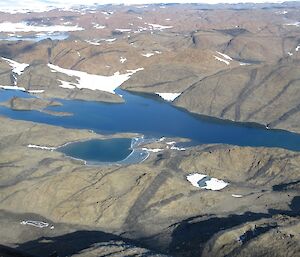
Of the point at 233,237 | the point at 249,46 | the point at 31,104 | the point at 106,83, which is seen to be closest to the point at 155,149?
the point at 233,237

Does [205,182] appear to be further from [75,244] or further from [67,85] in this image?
[67,85]

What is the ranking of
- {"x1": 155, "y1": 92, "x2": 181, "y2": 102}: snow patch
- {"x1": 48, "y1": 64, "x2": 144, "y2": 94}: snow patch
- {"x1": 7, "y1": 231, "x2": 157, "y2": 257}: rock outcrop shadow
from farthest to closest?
1. {"x1": 48, "y1": 64, "x2": 144, "y2": 94}: snow patch
2. {"x1": 155, "y1": 92, "x2": 181, "y2": 102}: snow patch
3. {"x1": 7, "y1": 231, "x2": 157, "y2": 257}: rock outcrop shadow

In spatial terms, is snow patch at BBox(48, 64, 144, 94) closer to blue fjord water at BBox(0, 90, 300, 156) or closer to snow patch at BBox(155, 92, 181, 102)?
snow patch at BBox(155, 92, 181, 102)

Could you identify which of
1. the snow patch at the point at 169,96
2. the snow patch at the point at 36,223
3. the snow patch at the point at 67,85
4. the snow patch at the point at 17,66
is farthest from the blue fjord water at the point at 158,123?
the snow patch at the point at 36,223

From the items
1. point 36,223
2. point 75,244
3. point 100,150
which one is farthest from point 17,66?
point 75,244

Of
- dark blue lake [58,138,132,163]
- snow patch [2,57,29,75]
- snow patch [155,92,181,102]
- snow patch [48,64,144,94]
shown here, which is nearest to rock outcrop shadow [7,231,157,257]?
dark blue lake [58,138,132,163]

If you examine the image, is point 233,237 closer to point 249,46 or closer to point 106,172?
point 106,172

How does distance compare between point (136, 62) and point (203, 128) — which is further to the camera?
point (136, 62)
